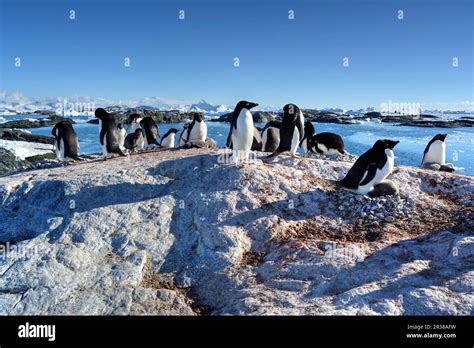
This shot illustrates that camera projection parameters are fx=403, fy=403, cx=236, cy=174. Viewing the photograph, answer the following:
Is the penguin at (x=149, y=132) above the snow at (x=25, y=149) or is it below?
above

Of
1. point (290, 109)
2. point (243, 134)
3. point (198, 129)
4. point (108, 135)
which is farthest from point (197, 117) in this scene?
point (243, 134)

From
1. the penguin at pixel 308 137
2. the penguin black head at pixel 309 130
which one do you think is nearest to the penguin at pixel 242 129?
the penguin at pixel 308 137

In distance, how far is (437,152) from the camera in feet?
40.2

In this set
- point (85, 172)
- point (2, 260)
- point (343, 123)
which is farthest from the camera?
point (343, 123)

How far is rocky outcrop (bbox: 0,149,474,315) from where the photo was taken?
16.9ft

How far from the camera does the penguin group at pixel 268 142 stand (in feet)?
25.2

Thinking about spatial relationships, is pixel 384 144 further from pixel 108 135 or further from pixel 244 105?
pixel 108 135

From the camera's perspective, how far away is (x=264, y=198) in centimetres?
727

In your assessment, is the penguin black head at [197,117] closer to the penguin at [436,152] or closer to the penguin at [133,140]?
the penguin at [133,140]

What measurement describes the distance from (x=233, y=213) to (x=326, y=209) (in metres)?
1.74

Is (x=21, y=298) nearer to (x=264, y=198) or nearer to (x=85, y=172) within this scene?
(x=85, y=172)

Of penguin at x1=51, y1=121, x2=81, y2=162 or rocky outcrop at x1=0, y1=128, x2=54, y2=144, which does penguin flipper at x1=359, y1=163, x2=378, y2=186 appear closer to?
penguin at x1=51, y1=121, x2=81, y2=162
